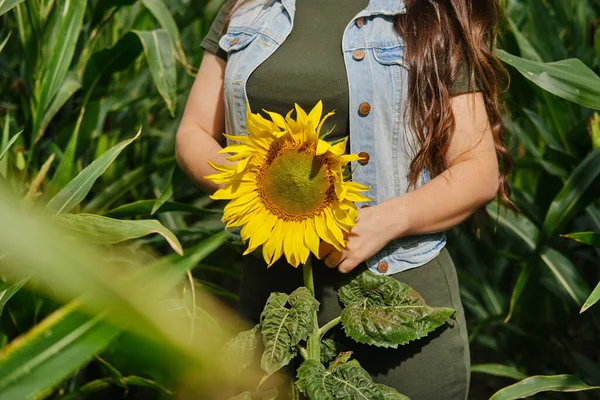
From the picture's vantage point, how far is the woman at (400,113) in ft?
2.94

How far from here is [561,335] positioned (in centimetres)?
172

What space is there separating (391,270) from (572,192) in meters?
0.59

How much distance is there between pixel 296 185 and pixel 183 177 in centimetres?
74

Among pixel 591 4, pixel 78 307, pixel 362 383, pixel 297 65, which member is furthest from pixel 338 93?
pixel 591 4

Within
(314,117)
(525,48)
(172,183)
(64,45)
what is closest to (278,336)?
(314,117)

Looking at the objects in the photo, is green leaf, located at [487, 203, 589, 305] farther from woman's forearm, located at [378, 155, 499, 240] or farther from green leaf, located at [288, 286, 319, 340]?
green leaf, located at [288, 286, 319, 340]

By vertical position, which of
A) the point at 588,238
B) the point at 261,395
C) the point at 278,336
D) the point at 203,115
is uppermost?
the point at 203,115

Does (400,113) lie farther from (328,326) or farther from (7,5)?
(7,5)

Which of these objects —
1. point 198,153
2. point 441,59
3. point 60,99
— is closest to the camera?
point 441,59

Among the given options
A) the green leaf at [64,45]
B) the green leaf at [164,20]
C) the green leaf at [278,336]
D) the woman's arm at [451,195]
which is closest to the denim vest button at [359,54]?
the woman's arm at [451,195]

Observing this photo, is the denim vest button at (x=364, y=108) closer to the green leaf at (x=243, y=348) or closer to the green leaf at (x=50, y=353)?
the green leaf at (x=243, y=348)

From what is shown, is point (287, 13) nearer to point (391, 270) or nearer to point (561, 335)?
point (391, 270)

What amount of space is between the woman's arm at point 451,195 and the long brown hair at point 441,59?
0.8 inches

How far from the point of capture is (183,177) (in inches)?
56.4
